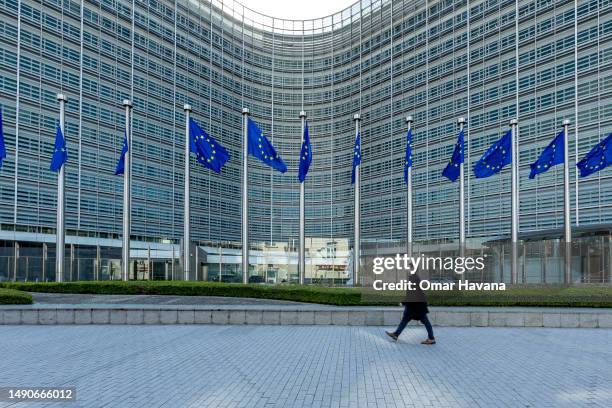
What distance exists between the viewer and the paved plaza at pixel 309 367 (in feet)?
23.4

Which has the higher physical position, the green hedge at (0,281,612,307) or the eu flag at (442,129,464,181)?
the eu flag at (442,129,464,181)

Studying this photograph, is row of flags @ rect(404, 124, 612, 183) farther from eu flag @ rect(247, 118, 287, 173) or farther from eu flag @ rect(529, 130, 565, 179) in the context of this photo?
eu flag @ rect(247, 118, 287, 173)

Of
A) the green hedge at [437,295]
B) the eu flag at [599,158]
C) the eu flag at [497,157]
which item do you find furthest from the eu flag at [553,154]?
the green hedge at [437,295]

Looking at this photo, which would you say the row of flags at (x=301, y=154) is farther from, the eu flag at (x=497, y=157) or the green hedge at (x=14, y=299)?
the green hedge at (x=14, y=299)

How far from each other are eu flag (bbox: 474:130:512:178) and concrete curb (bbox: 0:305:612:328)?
10.8 metres

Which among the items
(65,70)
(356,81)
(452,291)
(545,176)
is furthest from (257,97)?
(452,291)

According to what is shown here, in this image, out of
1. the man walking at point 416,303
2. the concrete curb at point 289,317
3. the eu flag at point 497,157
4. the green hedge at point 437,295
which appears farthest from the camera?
the eu flag at point 497,157

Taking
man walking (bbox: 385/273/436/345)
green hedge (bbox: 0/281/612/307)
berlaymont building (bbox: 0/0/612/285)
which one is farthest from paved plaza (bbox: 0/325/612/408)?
berlaymont building (bbox: 0/0/612/285)

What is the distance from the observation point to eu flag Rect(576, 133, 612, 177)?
22984 millimetres

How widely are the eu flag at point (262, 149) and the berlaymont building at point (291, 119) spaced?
1151cm

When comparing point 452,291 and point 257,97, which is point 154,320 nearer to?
point 452,291

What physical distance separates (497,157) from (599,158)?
4975 mm

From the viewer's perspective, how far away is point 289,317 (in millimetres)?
15414

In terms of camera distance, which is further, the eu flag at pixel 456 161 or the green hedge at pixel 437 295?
the eu flag at pixel 456 161
